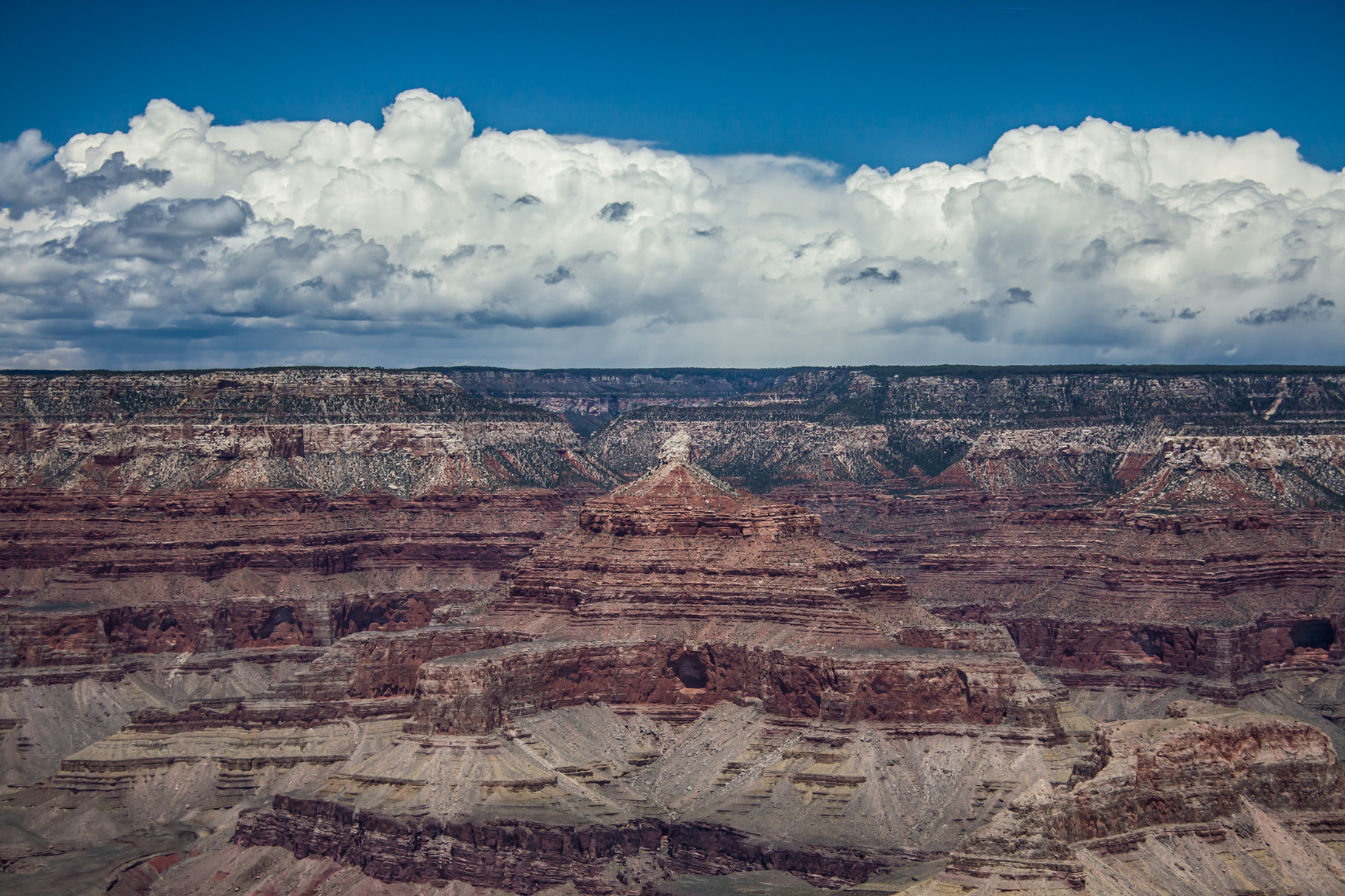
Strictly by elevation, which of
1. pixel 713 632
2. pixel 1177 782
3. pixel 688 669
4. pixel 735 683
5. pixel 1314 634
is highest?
pixel 1177 782

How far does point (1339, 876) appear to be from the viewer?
6775cm

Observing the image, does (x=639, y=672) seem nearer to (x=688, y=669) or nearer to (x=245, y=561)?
(x=688, y=669)

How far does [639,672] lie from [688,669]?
277 centimetres

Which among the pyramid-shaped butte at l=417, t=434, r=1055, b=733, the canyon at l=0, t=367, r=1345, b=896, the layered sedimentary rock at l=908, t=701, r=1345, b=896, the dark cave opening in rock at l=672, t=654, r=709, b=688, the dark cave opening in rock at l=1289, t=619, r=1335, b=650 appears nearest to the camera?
the layered sedimentary rock at l=908, t=701, r=1345, b=896

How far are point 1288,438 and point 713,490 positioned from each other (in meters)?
70.9

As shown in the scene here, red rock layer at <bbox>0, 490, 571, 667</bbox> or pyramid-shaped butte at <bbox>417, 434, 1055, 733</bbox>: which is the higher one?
pyramid-shaped butte at <bbox>417, 434, 1055, 733</bbox>

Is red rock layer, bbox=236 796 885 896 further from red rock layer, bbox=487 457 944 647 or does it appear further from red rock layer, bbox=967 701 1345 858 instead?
red rock layer, bbox=487 457 944 647

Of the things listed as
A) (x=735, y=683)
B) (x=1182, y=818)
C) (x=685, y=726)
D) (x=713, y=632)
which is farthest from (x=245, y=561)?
(x=1182, y=818)

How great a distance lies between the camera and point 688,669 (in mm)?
106312

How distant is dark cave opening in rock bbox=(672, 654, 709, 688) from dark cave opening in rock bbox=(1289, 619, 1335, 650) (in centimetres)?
5558

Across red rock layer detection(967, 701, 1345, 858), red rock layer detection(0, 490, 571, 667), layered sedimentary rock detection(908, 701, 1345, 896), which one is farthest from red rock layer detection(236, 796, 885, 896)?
red rock layer detection(0, 490, 571, 667)

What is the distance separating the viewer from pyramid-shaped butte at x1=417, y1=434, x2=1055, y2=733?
9556cm

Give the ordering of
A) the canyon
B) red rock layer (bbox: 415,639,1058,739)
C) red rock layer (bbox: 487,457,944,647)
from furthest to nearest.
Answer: red rock layer (bbox: 487,457,944,647) → red rock layer (bbox: 415,639,1058,739) → the canyon

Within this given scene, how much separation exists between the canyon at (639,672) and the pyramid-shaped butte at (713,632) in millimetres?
221
